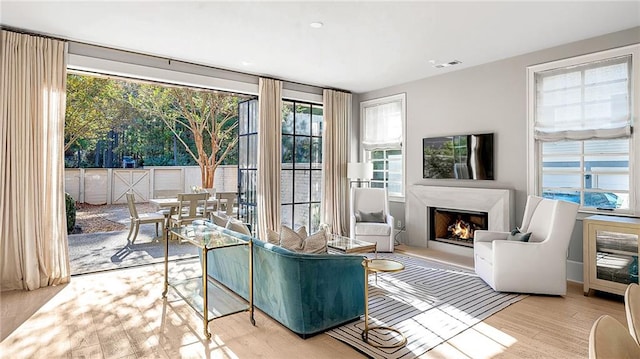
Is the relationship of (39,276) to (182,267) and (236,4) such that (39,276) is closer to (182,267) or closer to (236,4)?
(182,267)

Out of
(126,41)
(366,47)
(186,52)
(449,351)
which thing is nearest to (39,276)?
(126,41)

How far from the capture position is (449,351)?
2.56 m

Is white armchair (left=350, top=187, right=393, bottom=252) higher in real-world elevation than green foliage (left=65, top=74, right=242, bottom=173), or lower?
lower

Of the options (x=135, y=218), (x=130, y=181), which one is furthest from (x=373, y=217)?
(x=130, y=181)

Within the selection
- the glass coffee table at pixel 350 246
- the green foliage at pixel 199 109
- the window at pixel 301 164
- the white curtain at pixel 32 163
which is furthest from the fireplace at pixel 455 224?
the green foliage at pixel 199 109

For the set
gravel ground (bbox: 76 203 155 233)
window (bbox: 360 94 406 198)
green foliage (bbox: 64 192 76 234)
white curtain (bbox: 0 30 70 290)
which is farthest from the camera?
gravel ground (bbox: 76 203 155 233)

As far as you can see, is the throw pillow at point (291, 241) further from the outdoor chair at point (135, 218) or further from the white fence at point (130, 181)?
the white fence at point (130, 181)

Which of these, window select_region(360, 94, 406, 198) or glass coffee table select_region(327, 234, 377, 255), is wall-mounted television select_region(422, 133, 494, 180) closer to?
window select_region(360, 94, 406, 198)

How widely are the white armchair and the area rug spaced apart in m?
0.85

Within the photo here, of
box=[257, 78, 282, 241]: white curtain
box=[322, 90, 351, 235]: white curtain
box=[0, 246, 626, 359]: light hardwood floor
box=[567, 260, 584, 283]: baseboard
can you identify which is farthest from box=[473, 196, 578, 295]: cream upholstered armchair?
box=[257, 78, 282, 241]: white curtain

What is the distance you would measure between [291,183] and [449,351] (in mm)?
4172

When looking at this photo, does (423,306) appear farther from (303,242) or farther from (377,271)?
(303,242)

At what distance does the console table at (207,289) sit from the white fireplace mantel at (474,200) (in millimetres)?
3517

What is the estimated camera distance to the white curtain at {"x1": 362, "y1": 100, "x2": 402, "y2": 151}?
21.1 feet
